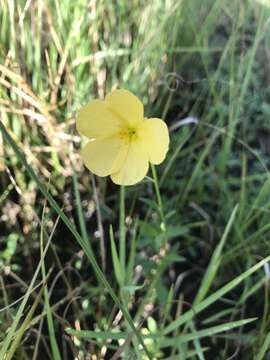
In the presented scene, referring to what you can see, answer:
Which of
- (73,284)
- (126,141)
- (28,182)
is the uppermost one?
(126,141)

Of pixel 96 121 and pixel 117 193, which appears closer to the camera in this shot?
pixel 96 121

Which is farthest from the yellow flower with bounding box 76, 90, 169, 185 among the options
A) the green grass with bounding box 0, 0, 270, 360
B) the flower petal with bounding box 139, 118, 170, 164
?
the green grass with bounding box 0, 0, 270, 360

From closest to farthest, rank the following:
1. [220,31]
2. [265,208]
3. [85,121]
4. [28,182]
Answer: [85,121], [265,208], [28,182], [220,31]

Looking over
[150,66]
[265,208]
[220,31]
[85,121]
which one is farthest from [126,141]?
[220,31]

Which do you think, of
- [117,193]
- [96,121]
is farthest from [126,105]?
[117,193]

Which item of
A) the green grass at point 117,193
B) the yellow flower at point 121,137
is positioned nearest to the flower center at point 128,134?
the yellow flower at point 121,137

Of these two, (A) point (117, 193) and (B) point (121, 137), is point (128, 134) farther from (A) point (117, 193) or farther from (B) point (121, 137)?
(A) point (117, 193)

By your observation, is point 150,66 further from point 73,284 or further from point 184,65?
point 73,284
